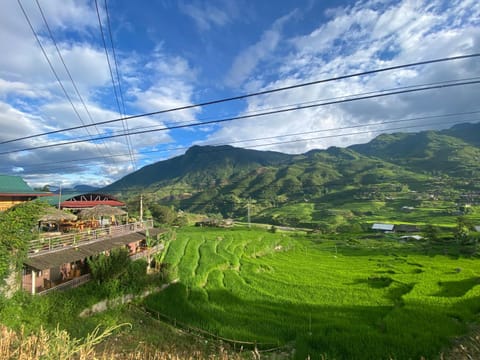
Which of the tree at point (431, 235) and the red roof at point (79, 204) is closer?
the red roof at point (79, 204)

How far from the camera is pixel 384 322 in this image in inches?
692

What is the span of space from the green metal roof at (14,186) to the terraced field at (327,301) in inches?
642

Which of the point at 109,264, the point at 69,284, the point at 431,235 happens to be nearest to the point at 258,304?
the point at 109,264

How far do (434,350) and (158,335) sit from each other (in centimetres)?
1565

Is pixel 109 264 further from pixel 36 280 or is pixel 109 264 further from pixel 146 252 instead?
pixel 146 252

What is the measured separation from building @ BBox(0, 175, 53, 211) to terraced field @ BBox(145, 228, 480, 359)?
16087mm

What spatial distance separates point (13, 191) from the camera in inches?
1070

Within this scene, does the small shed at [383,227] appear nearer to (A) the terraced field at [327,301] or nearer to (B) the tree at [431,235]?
(B) the tree at [431,235]

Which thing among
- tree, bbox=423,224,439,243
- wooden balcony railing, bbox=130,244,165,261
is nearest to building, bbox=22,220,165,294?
wooden balcony railing, bbox=130,244,165,261

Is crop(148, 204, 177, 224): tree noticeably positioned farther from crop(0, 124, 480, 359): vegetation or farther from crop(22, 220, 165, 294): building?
crop(22, 220, 165, 294): building

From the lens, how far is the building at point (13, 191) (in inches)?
1056

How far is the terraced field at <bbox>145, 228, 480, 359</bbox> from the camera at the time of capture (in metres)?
15.6

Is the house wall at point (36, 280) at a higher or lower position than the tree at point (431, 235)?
higher

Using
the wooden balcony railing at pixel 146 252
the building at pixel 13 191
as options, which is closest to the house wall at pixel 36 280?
the wooden balcony railing at pixel 146 252
